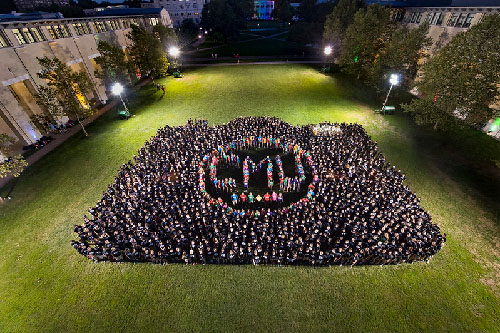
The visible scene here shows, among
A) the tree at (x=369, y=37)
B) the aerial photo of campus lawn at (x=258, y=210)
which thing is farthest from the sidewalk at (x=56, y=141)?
the tree at (x=369, y=37)

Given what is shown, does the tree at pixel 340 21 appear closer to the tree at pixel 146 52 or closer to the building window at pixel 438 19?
the building window at pixel 438 19

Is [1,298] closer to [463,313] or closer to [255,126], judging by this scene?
[255,126]

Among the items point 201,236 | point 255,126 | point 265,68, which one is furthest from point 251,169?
point 265,68

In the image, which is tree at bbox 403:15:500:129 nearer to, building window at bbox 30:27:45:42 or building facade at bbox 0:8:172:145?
building facade at bbox 0:8:172:145

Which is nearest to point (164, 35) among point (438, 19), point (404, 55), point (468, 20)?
point (404, 55)

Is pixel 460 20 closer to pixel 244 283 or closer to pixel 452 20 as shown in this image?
pixel 452 20

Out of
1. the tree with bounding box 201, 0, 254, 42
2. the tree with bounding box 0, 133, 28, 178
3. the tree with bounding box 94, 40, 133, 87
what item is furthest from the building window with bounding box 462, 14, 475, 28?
the tree with bounding box 201, 0, 254, 42

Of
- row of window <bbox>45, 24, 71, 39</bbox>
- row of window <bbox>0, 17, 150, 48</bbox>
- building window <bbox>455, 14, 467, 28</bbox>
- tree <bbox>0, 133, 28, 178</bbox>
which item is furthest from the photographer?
building window <bbox>455, 14, 467, 28</bbox>
